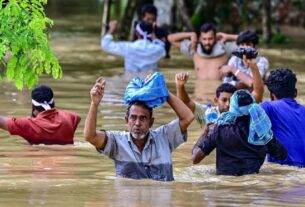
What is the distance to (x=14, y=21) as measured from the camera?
29.4 feet

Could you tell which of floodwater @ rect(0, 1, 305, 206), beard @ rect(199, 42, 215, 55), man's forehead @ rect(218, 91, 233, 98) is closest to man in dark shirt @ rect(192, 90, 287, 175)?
floodwater @ rect(0, 1, 305, 206)

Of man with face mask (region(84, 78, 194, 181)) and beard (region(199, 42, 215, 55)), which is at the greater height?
beard (region(199, 42, 215, 55))

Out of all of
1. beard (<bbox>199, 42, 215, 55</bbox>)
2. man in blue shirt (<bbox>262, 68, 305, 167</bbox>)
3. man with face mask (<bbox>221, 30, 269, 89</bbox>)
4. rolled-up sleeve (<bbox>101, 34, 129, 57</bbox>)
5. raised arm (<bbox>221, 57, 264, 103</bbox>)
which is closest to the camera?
man in blue shirt (<bbox>262, 68, 305, 167</bbox>)

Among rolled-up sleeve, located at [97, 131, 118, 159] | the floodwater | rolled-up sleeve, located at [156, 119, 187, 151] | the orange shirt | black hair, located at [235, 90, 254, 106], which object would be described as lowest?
the floodwater

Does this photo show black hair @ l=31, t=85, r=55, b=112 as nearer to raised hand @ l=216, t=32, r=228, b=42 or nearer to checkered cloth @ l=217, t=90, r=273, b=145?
checkered cloth @ l=217, t=90, r=273, b=145

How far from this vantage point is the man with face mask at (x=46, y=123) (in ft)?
36.9

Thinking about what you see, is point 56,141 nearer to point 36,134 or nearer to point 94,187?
point 36,134

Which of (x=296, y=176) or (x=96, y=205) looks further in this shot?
(x=296, y=176)

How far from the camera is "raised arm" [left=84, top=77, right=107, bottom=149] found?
8.66 meters

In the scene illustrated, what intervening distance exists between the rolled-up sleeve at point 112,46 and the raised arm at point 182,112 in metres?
8.24

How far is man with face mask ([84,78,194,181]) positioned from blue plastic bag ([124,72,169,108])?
0.05 metres

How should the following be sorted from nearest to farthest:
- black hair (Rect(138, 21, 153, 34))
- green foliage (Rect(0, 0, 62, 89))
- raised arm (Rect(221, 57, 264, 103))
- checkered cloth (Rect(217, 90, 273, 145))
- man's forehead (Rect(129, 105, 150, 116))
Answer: green foliage (Rect(0, 0, 62, 89)), man's forehead (Rect(129, 105, 150, 116)), checkered cloth (Rect(217, 90, 273, 145)), raised arm (Rect(221, 57, 264, 103)), black hair (Rect(138, 21, 153, 34))

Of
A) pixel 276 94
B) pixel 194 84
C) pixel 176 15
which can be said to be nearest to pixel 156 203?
pixel 276 94

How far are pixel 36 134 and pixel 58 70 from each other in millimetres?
2202
